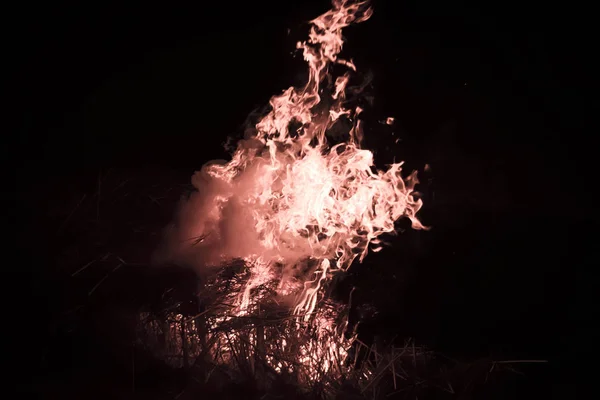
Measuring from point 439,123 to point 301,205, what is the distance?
5.27ft

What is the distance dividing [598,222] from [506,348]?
1.35 m

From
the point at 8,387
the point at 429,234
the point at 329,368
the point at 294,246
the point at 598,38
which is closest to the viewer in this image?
the point at 8,387

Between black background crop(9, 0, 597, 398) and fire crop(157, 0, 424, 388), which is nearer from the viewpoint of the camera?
fire crop(157, 0, 424, 388)

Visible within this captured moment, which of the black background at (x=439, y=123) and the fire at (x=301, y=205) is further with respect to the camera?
the black background at (x=439, y=123)

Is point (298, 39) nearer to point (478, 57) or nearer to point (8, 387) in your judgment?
point (478, 57)

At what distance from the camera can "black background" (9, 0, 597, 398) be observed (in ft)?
17.0

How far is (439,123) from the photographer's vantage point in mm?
5473

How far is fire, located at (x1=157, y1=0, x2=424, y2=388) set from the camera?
4660mm

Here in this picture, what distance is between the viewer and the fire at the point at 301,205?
4660 millimetres

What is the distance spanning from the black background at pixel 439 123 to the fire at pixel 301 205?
0.34m

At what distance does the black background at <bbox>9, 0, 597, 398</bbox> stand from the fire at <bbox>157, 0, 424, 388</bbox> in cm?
34

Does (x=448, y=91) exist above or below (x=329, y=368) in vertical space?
above

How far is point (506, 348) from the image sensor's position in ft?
16.7

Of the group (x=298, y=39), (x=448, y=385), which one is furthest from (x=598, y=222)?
(x=298, y=39)
